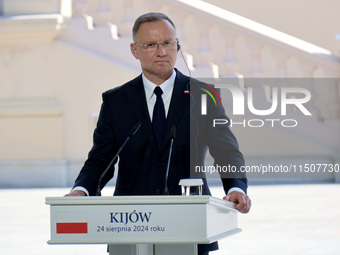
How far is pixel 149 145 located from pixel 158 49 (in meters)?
0.33

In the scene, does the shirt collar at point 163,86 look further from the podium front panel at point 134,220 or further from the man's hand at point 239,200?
the podium front panel at point 134,220

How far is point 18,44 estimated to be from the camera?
9344 millimetres

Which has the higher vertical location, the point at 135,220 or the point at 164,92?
the point at 164,92

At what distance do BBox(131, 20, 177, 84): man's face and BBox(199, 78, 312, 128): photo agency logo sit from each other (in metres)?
6.39

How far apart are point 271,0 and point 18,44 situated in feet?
12.9

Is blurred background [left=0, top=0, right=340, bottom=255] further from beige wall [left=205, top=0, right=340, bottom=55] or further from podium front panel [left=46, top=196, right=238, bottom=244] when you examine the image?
podium front panel [left=46, top=196, right=238, bottom=244]

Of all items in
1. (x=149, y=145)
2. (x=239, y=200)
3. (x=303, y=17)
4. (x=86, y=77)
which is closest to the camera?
(x=239, y=200)

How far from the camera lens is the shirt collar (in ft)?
9.16

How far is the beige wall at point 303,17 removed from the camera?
37.2ft

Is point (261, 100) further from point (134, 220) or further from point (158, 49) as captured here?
point (134, 220)

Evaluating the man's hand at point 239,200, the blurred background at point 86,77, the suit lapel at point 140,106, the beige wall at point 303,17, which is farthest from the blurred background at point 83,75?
the man's hand at point 239,200

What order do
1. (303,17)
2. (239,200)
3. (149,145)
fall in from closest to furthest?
(239,200), (149,145), (303,17)

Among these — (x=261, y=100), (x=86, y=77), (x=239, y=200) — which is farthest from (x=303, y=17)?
(x=239, y=200)

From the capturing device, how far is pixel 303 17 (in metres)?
11.4
